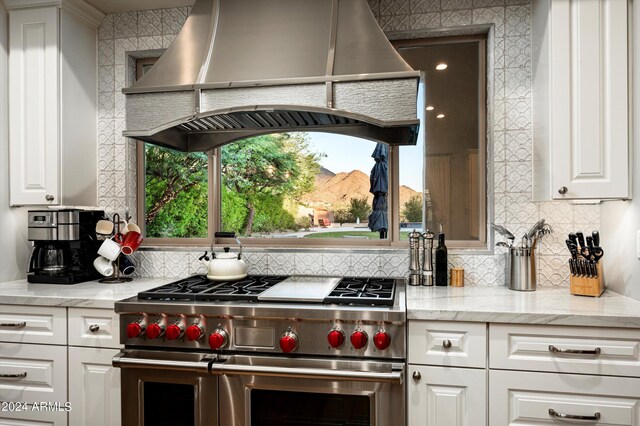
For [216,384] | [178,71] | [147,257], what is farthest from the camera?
[147,257]

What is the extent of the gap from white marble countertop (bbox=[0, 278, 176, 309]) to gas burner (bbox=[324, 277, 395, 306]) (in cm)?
103

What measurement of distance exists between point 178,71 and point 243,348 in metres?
1.33

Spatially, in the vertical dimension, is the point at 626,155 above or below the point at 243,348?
above

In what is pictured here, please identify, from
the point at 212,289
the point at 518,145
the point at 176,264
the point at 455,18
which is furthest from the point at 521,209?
the point at 176,264

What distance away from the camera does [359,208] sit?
2.51 metres

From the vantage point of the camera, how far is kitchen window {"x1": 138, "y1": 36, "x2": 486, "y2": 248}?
2393mm

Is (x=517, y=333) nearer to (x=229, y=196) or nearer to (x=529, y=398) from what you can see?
(x=529, y=398)

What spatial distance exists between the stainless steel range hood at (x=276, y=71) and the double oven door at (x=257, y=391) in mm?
1042

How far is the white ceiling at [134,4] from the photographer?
2510 millimetres

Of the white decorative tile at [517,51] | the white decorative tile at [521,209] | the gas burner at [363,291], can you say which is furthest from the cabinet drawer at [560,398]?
the white decorative tile at [517,51]

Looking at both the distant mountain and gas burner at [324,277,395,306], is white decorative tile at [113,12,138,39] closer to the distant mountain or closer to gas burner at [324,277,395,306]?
the distant mountain

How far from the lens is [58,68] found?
7.75 feet

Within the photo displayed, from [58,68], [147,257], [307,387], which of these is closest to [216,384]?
[307,387]

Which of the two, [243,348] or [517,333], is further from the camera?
[243,348]
